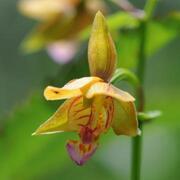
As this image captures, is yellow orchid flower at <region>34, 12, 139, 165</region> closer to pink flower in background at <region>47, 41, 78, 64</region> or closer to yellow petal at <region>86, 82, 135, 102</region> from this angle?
yellow petal at <region>86, 82, 135, 102</region>

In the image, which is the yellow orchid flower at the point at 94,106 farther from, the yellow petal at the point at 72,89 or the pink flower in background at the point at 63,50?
the pink flower in background at the point at 63,50

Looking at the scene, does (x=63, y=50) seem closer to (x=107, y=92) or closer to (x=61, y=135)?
(x=61, y=135)

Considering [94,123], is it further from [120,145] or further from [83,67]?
[120,145]

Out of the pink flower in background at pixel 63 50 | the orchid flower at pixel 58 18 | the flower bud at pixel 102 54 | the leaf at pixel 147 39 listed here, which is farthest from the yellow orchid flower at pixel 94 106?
the pink flower in background at pixel 63 50

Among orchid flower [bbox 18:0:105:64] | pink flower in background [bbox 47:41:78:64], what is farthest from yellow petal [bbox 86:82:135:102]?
pink flower in background [bbox 47:41:78:64]

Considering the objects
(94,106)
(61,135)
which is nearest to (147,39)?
(61,135)

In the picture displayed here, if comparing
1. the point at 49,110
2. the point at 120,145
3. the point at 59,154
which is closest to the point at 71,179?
the point at 120,145
